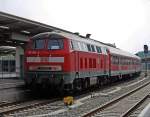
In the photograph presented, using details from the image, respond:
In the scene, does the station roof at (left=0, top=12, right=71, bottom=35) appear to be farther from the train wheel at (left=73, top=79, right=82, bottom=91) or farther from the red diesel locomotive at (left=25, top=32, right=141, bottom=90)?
the train wheel at (left=73, top=79, right=82, bottom=91)

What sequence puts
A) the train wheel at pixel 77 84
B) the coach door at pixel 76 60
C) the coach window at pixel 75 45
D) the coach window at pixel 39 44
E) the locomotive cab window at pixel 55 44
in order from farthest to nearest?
the train wheel at pixel 77 84 < the coach window at pixel 75 45 < the coach door at pixel 76 60 < the coach window at pixel 39 44 < the locomotive cab window at pixel 55 44

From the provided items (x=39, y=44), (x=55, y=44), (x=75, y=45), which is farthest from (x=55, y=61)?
(x=75, y=45)

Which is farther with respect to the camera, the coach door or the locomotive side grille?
the coach door

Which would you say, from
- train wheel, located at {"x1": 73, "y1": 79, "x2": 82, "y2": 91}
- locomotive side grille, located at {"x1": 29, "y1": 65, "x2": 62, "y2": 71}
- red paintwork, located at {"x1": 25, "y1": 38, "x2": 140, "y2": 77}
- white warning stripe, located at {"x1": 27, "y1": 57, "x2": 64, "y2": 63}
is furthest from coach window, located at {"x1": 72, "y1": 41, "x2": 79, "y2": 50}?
locomotive side grille, located at {"x1": 29, "y1": 65, "x2": 62, "y2": 71}

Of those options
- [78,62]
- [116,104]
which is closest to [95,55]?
[78,62]

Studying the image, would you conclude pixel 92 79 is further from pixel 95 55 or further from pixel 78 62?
pixel 78 62

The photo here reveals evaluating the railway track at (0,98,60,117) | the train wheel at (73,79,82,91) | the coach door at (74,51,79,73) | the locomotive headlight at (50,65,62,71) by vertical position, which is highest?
the coach door at (74,51,79,73)

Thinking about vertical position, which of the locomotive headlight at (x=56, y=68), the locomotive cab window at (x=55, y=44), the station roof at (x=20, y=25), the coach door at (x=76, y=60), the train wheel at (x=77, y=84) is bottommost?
the train wheel at (x=77, y=84)

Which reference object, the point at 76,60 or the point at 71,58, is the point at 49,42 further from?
the point at 76,60

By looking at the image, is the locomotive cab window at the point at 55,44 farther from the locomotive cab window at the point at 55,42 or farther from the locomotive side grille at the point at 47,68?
the locomotive side grille at the point at 47,68

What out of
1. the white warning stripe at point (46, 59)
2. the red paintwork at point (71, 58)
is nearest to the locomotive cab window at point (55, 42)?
the red paintwork at point (71, 58)

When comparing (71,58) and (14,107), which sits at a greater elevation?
(71,58)

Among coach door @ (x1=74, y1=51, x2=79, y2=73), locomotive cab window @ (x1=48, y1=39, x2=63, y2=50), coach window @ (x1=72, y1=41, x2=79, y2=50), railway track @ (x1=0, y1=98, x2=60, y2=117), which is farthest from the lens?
coach window @ (x1=72, y1=41, x2=79, y2=50)

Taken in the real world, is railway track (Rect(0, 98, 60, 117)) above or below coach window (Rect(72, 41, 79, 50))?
below
